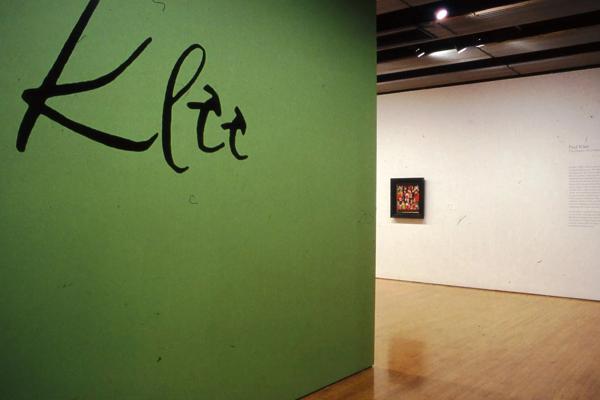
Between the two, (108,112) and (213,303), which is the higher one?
(108,112)

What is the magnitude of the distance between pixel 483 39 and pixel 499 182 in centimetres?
225

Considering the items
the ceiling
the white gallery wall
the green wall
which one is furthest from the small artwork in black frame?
the green wall

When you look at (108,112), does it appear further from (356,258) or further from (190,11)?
(356,258)

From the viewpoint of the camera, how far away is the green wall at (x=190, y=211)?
1.92 m

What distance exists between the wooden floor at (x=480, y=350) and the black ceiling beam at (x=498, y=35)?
2.99m

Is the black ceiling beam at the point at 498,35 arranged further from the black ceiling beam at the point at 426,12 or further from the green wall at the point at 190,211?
the green wall at the point at 190,211

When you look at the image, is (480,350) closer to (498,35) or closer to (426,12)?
(426,12)

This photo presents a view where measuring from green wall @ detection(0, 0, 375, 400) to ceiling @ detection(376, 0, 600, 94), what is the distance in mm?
1274

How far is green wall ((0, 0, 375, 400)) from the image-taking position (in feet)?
6.28

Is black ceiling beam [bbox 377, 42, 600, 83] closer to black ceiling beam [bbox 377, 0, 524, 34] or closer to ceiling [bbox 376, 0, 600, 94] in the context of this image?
ceiling [bbox 376, 0, 600, 94]

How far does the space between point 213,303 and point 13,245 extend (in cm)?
105

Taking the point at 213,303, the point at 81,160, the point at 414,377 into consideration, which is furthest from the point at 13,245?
the point at 414,377

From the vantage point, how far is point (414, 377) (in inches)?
138

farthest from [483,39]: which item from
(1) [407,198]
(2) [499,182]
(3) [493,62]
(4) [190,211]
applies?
(4) [190,211]
